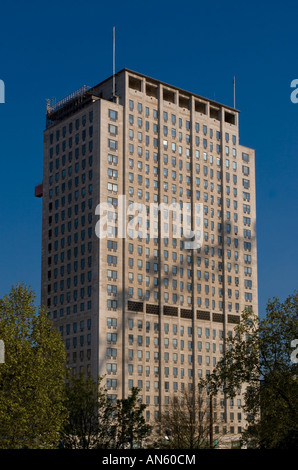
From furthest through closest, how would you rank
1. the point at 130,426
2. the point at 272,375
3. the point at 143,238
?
the point at 143,238, the point at 130,426, the point at 272,375

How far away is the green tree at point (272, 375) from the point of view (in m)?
59.5

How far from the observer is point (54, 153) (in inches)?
7190

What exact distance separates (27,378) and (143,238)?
105 metres

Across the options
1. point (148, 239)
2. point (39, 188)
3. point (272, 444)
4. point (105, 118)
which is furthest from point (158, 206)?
point (272, 444)

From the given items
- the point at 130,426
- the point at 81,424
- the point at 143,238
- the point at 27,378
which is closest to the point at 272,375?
the point at 27,378

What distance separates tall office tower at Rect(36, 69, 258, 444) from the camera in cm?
16425

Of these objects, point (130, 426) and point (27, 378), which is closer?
point (27, 378)

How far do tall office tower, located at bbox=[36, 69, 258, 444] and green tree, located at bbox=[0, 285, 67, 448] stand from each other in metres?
84.6

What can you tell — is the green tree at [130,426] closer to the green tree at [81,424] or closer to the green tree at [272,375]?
the green tree at [81,424]

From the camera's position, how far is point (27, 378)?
6875 centimetres

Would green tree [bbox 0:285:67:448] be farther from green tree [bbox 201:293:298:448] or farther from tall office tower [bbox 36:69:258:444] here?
tall office tower [bbox 36:69:258:444]

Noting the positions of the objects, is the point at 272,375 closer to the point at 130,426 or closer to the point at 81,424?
the point at 81,424
